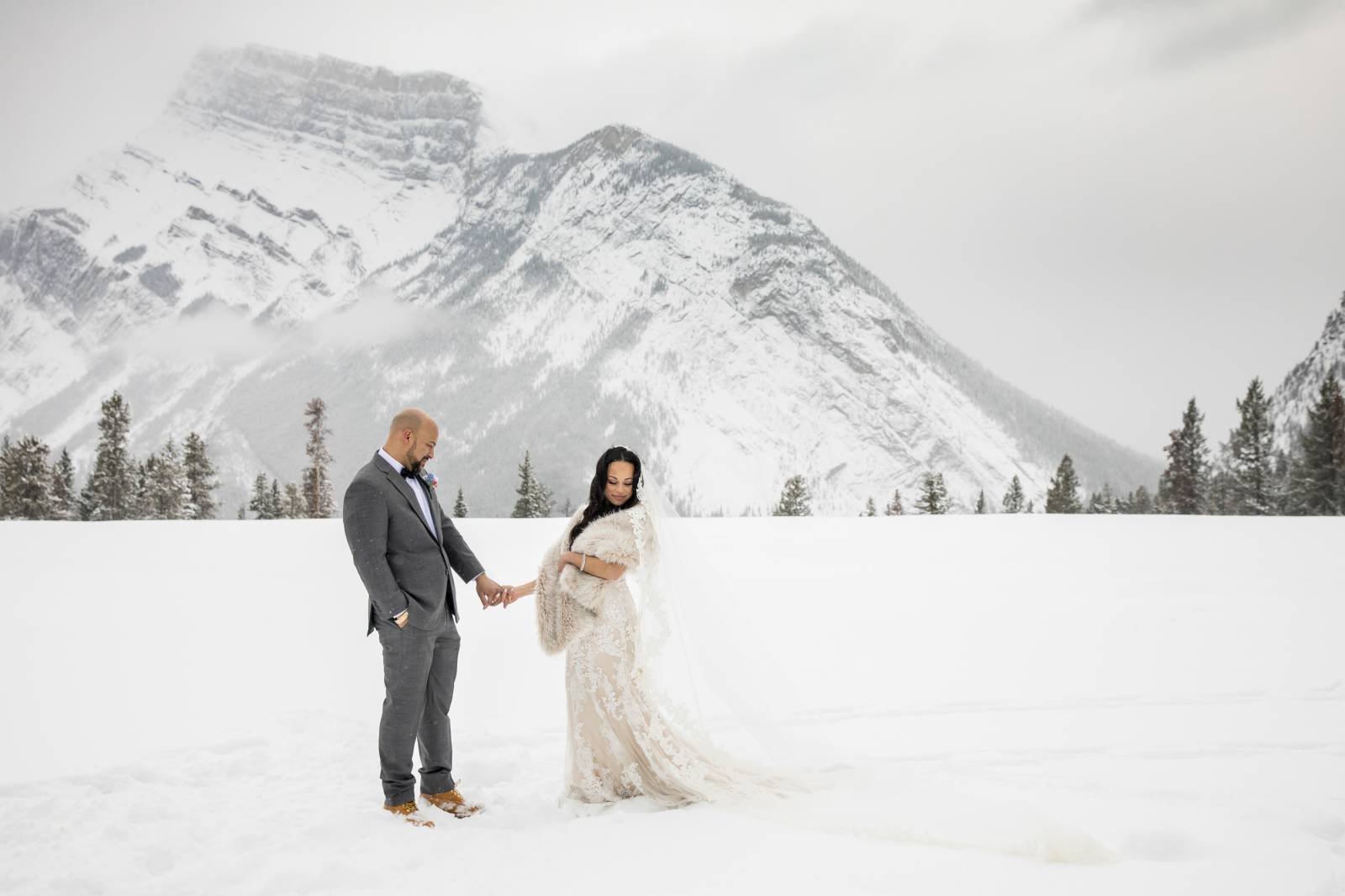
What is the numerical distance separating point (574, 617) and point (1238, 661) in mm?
9239

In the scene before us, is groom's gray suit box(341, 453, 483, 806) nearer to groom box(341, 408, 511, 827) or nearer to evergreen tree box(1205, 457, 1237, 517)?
groom box(341, 408, 511, 827)

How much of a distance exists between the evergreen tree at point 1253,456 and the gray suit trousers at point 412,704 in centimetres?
6197

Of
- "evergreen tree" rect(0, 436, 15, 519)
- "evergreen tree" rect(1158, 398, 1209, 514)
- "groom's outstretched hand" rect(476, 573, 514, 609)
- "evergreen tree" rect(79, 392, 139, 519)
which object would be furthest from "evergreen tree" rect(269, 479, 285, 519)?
"evergreen tree" rect(1158, 398, 1209, 514)

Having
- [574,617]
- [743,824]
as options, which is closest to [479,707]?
[574,617]

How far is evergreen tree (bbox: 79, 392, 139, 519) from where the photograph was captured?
50.2 metres

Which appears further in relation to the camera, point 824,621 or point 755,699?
point 824,621

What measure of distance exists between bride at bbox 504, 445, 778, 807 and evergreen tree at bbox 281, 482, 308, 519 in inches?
2419

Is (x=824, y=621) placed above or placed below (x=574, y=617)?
below

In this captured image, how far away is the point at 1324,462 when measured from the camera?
47.3 metres

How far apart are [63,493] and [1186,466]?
82635 millimetres

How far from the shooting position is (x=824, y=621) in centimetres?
1234

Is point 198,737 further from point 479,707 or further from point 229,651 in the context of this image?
point 229,651

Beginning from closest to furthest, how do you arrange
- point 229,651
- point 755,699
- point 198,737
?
1. point 755,699
2. point 198,737
3. point 229,651

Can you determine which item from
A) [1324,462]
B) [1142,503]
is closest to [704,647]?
[1324,462]
